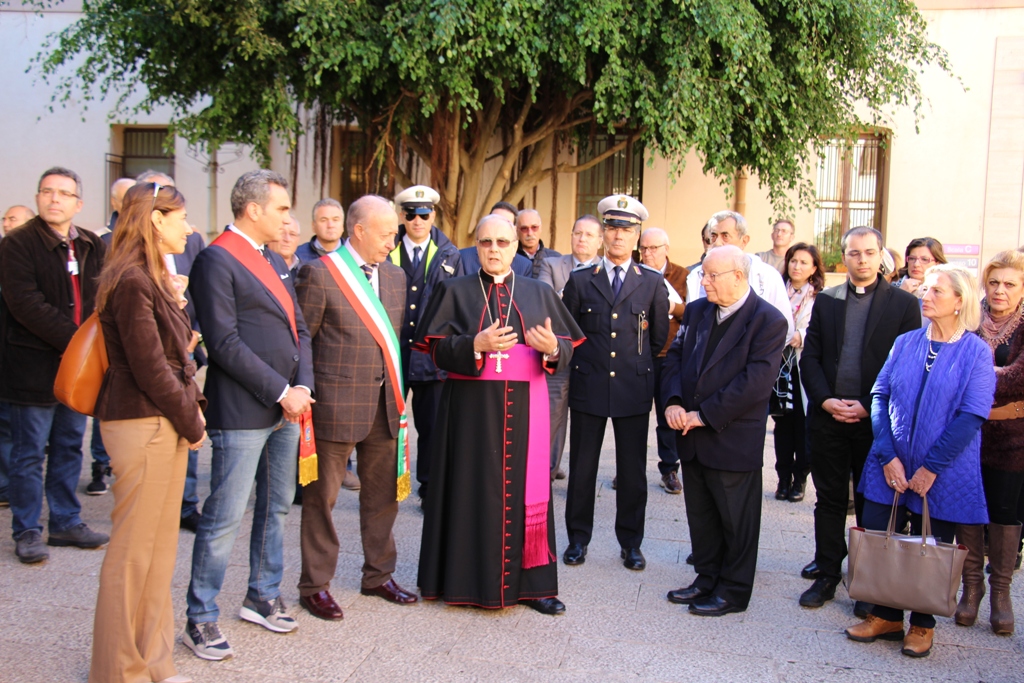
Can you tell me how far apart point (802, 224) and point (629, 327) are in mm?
9518

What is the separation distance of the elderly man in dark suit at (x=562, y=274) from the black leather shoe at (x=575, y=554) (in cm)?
88

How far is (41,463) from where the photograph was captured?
4.95 metres

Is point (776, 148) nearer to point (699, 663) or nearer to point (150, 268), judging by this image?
point (699, 663)

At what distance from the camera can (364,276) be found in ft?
14.0

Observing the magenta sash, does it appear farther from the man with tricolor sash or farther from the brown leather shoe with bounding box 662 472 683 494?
the brown leather shoe with bounding box 662 472 683 494

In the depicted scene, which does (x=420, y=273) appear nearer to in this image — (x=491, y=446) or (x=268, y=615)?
(x=491, y=446)

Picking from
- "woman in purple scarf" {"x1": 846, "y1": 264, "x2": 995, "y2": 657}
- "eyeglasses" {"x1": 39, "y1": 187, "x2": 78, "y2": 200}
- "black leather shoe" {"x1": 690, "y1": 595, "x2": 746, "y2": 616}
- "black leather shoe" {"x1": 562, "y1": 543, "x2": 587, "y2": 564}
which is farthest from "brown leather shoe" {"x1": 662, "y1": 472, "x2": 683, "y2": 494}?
"eyeglasses" {"x1": 39, "y1": 187, "x2": 78, "y2": 200}

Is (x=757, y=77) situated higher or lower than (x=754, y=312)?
higher

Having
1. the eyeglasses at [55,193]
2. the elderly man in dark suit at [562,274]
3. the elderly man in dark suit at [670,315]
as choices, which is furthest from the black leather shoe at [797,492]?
the eyeglasses at [55,193]

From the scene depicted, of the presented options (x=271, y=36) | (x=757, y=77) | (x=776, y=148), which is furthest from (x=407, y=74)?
(x=776, y=148)

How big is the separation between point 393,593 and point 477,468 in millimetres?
766

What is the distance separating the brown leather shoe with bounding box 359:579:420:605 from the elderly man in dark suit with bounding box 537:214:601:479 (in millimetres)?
1480

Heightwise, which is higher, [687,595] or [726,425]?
[726,425]

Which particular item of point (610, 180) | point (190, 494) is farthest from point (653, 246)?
point (610, 180)
